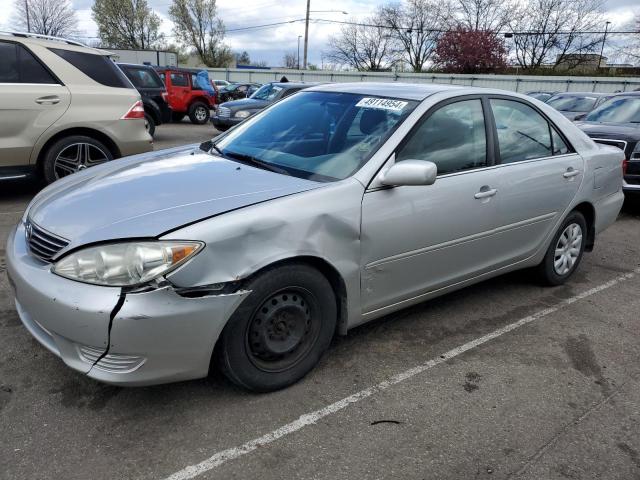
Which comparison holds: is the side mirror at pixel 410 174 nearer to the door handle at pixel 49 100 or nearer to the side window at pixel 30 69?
the door handle at pixel 49 100

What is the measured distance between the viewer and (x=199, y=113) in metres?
Result: 18.6

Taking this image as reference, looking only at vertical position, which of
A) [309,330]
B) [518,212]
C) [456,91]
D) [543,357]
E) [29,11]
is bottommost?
[543,357]

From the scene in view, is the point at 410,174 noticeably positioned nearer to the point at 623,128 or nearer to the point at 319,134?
the point at 319,134

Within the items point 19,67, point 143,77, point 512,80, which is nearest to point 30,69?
point 19,67

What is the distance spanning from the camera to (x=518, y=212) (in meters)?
3.79

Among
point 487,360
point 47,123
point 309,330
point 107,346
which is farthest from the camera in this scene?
point 47,123

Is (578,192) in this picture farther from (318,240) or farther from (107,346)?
(107,346)

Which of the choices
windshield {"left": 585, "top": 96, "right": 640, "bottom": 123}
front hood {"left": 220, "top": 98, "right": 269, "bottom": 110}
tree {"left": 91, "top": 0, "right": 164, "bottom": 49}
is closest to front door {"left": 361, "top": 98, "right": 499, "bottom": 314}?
windshield {"left": 585, "top": 96, "right": 640, "bottom": 123}

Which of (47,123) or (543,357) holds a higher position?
(47,123)

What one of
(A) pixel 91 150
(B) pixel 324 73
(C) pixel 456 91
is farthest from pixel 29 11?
(C) pixel 456 91

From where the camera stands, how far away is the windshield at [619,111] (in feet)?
26.8

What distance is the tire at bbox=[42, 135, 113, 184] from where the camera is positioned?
6.07 meters

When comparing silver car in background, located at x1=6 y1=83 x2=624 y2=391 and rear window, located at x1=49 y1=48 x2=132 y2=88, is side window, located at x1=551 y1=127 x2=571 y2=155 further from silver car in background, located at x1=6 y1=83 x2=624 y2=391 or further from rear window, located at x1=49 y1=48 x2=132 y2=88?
rear window, located at x1=49 y1=48 x2=132 y2=88

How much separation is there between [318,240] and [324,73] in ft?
120
